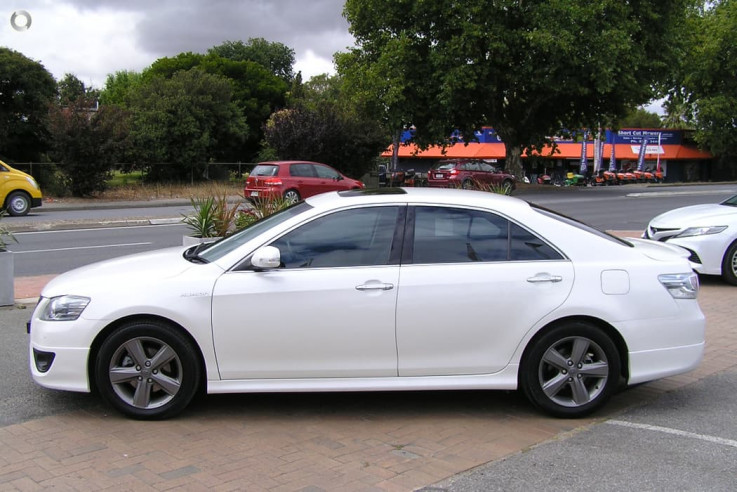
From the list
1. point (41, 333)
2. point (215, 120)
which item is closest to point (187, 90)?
point (215, 120)

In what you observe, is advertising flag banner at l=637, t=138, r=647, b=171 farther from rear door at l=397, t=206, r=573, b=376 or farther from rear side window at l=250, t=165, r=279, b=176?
rear door at l=397, t=206, r=573, b=376

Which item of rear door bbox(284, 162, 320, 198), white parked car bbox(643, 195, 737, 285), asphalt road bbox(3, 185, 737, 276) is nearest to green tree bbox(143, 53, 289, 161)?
asphalt road bbox(3, 185, 737, 276)

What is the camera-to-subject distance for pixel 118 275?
4.59 metres

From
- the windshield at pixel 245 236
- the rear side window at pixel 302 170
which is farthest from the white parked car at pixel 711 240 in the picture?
the rear side window at pixel 302 170

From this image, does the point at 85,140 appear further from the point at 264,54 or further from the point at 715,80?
the point at 715,80

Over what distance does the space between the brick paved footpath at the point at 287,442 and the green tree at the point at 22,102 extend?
97.4 ft

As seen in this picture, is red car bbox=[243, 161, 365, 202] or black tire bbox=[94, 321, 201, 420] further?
red car bbox=[243, 161, 365, 202]

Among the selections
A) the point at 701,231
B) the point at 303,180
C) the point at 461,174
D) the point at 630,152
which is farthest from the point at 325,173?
the point at 630,152

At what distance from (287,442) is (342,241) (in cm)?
141

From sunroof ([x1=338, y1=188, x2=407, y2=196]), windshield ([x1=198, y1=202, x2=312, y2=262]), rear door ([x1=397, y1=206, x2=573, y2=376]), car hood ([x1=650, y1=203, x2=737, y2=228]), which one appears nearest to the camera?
rear door ([x1=397, y1=206, x2=573, y2=376])

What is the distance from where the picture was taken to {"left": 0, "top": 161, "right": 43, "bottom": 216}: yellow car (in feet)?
64.4

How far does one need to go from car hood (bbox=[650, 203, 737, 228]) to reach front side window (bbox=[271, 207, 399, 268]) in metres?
6.40

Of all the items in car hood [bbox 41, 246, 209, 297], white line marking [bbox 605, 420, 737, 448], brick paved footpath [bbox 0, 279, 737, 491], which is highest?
car hood [bbox 41, 246, 209, 297]

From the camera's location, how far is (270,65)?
72.2m
